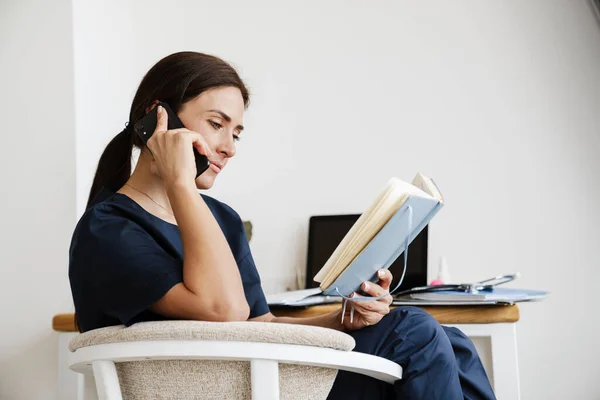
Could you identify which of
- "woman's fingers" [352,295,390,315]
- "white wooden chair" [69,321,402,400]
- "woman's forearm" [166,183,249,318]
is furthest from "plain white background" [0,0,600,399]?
"white wooden chair" [69,321,402,400]

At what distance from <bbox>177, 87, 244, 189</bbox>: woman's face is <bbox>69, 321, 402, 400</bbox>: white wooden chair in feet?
1.74

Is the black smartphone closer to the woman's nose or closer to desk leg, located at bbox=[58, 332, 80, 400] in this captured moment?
the woman's nose

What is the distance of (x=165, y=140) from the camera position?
1.28 metres

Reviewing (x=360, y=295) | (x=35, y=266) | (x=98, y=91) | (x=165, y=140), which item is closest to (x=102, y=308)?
(x=165, y=140)

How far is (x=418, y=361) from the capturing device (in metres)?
1.22

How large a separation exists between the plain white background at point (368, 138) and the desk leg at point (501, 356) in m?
0.55

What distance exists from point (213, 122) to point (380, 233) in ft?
1.71

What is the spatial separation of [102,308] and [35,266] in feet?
4.21

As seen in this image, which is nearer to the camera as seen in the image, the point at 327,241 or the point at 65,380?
the point at 65,380

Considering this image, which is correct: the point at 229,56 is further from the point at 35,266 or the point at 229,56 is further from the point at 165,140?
the point at 165,140

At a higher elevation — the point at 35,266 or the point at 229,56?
the point at 229,56

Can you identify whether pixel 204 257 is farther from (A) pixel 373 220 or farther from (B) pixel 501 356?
(B) pixel 501 356

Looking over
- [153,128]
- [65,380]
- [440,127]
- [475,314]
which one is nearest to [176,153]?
[153,128]

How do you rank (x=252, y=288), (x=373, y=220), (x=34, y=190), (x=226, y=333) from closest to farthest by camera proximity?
(x=226, y=333), (x=373, y=220), (x=252, y=288), (x=34, y=190)
